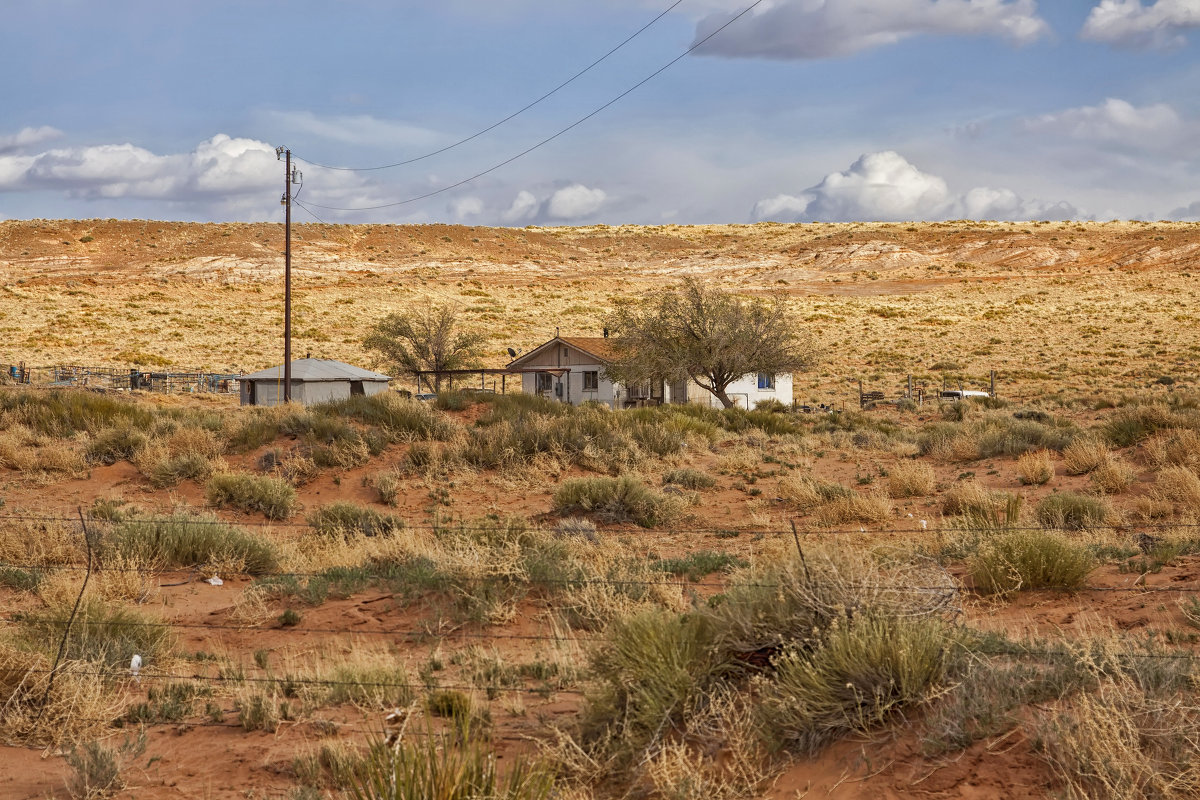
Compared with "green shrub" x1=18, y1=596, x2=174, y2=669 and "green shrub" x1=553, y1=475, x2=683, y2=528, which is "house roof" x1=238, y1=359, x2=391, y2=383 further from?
"green shrub" x1=18, y1=596, x2=174, y2=669

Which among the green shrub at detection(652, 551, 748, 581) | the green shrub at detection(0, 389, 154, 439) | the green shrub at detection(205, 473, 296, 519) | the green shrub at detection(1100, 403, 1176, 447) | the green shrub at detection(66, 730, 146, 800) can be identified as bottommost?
the green shrub at detection(205, 473, 296, 519)

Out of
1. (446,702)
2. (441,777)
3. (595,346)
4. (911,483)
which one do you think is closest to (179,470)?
(911,483)

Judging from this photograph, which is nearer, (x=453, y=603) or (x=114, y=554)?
(x=453, y=603)

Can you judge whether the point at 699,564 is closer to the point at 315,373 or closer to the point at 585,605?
the point at 585,605

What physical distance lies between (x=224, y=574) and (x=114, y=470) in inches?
462

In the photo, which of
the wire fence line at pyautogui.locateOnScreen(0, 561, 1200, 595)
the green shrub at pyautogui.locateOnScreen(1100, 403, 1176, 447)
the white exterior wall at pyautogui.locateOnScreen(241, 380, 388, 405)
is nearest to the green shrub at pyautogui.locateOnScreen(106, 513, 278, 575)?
the wire fence line at pyautogui.locateOnScreen(0, 561, 1200, 595)

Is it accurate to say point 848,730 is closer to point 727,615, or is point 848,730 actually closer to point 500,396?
point 727,615

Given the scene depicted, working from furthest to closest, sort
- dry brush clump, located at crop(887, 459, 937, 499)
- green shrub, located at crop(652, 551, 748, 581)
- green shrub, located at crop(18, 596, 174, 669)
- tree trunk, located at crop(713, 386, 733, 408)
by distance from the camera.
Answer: tree trunk, located at crop(713, 386, 733, 408) < dry brush clump, located at crop(887, 459, 937, 499) < green shrub, located at crop(652, 551, 748, 581) < green shrub, located at crop(18, 596, 174, 669)

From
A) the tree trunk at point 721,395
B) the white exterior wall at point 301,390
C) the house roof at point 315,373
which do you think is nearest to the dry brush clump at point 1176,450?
the tree trunk at point 721,395

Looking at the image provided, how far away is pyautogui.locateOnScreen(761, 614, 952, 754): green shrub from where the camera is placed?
6086mm

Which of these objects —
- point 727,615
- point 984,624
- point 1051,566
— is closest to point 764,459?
point 1051,566

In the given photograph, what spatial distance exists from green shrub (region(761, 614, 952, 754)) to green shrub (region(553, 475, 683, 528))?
11656 millimetres

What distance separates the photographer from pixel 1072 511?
15.7m

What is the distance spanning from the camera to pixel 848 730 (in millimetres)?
6141
